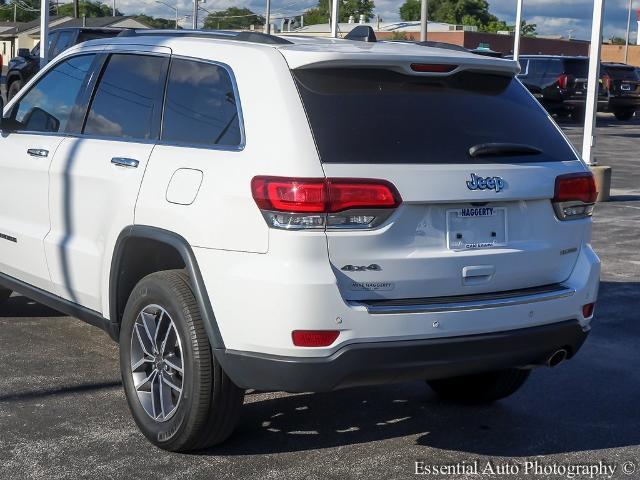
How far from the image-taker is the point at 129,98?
5.53m

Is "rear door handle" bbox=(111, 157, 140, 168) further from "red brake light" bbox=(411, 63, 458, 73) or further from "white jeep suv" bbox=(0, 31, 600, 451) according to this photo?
"red brake light" bbox=(411, 63, 458, 73)

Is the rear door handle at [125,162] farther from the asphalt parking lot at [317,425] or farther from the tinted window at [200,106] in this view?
the asphalt parking lot at [317,425]

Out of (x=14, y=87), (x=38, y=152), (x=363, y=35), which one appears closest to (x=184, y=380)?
(x=38, y=152)

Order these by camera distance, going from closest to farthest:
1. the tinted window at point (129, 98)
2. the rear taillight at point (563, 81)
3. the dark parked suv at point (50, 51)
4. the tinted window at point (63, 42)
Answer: the tinted window at point (129, 98)
the dark parked suv at point (50, 51)
the tinted window at point (63, 42)
the rear taillight at point (563, 81)

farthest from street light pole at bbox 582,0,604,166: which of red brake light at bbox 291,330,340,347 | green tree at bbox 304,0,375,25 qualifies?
green tree at bbox 304,0,375,25

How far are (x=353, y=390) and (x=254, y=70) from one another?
2.10 meters

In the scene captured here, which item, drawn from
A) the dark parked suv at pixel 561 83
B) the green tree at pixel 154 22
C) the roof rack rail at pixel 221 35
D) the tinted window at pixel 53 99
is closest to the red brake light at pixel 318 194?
the roof rack rail at pixel 221 35

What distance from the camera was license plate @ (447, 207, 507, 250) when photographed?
4.58 m

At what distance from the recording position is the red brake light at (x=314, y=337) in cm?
432

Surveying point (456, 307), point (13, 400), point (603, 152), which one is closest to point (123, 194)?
point (13, 400)

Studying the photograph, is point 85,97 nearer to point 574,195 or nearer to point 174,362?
point 174,362

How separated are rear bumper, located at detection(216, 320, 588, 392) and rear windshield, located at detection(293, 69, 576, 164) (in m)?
0.76

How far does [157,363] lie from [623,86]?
110 feet

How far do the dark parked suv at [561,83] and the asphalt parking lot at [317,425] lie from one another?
25839mm
